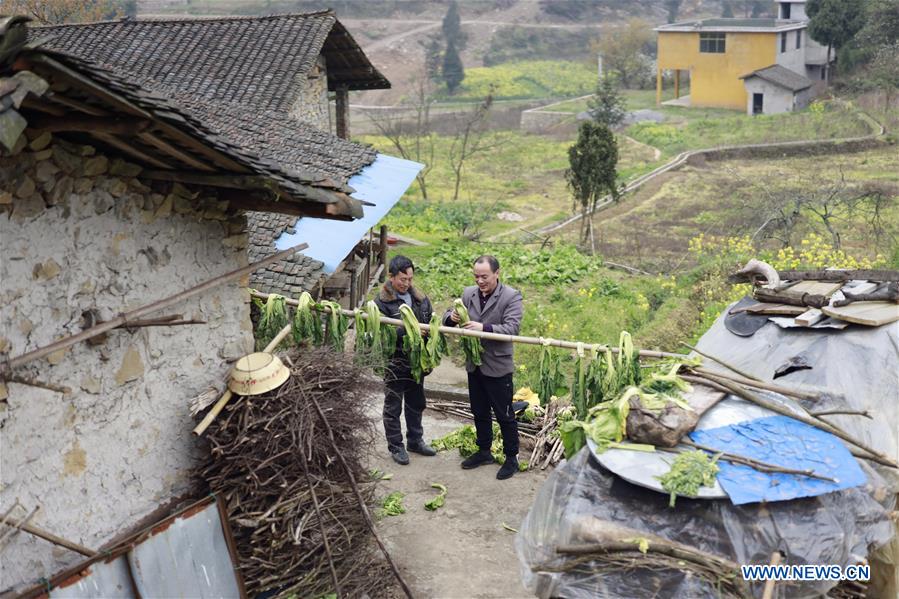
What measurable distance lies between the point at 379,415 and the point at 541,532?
399cm

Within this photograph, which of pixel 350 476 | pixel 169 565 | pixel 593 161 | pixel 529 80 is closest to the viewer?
pixel 169 565

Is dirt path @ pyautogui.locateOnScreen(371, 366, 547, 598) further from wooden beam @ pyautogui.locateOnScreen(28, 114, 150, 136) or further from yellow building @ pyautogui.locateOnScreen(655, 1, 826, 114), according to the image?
yellow building @ pyautogui.locateOnScreen(655, 1, 826, 114)

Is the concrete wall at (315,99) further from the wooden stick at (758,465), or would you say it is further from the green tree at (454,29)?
the green tree at (454,29)

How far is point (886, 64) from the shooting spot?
38312 millimetres

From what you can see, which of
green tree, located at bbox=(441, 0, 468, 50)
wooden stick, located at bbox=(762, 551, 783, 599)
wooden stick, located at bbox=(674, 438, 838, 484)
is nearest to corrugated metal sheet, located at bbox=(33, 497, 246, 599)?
wooden stick, located at bbox=(674, 438, 838, 484)

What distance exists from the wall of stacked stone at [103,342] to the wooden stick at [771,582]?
325cm

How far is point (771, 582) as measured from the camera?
444cm

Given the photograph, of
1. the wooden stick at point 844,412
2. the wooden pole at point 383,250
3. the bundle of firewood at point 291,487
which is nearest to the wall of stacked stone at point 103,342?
the bundle of firewood at point 291,487

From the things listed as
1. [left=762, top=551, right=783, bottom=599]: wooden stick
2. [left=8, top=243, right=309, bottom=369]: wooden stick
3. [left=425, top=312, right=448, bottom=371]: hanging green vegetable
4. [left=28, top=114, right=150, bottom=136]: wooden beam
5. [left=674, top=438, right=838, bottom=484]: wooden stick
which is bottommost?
[left=762, top=551, right=783, bottom=599]: wooden stick

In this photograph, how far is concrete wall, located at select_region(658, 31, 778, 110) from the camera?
1806 inches

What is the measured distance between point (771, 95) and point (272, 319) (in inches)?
1601

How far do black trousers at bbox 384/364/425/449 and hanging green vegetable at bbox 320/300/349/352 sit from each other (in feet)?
2.36

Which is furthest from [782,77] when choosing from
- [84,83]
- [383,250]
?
[84,83]

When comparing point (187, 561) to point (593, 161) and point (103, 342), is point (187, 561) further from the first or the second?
point (593, 161)
